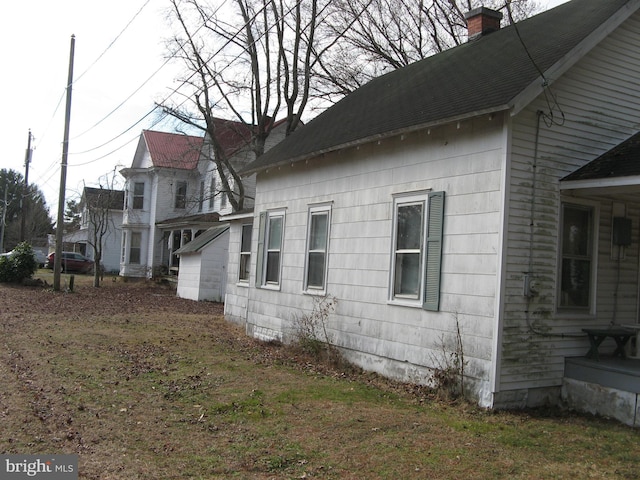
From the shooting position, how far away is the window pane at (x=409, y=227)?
947cm

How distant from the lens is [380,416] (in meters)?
7.39

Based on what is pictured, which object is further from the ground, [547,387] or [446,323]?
[446,323]

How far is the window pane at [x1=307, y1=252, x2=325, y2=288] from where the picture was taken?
39.3 ft

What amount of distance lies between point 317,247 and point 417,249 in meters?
3.20

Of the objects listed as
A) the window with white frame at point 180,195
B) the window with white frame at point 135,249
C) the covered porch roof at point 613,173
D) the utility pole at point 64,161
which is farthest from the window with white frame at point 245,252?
the window with white frame at point 135,249

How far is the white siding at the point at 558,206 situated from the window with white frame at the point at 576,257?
0.16 m

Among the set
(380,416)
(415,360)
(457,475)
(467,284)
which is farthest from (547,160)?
(457,475)

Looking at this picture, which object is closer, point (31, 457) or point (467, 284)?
point (31, 457)

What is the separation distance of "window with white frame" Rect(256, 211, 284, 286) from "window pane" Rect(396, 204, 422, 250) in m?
4.27

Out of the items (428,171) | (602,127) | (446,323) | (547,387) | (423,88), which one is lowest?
(547,387)

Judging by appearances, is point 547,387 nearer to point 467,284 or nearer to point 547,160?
point 467,284

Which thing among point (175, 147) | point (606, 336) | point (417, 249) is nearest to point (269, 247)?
point (417, 249)

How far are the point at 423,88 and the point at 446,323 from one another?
492cm

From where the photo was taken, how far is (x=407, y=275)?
9.64 meters
